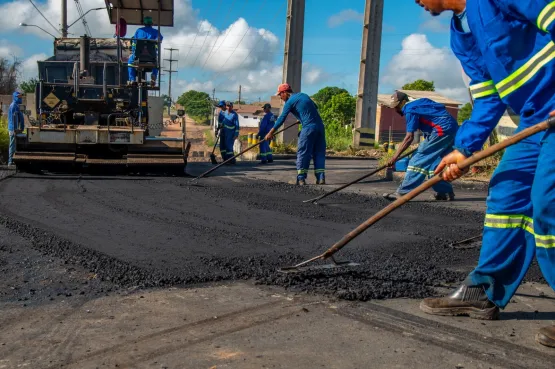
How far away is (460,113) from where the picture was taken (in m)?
49.8

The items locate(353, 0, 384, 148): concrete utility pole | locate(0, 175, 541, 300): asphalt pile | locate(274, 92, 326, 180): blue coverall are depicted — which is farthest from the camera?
locate(353, 0, 384, 148): concrete utility pole

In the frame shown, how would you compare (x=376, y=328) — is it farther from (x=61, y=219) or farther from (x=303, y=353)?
(x=61, y=219)

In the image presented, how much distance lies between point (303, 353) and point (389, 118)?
2001 inches

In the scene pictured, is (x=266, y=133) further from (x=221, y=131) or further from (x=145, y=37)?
(x=145, y=37)

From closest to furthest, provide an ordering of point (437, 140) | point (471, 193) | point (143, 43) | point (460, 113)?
point (437, 140) < point (471, 193) < point (143, 43) < point (460, 113)

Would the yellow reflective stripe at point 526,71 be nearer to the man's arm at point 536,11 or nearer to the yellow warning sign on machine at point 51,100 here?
the man's arm at point 536,11

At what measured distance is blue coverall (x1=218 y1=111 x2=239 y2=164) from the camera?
16.9 metres

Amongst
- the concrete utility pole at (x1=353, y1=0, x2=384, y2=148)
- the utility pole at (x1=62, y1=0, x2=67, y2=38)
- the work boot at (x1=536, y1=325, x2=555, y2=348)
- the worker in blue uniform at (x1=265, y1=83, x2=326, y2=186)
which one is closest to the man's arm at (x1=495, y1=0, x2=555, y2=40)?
the work boot at (x1=536, y1=325, x2=555, y2=348)

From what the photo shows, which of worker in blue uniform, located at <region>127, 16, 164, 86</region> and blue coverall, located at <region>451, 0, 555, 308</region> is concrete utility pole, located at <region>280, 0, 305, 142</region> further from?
blue coverall, located at <region>451, 0, 555, 308</region>

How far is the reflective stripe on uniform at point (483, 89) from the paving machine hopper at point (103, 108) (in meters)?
9.00

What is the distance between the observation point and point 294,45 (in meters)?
23.0

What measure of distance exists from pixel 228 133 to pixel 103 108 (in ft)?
14.8

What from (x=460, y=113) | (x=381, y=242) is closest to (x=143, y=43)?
(x=381, y=242)

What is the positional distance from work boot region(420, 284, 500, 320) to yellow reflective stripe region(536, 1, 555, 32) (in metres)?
1.41
